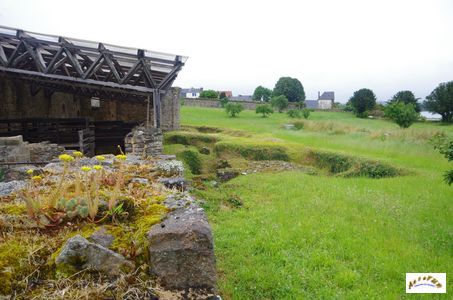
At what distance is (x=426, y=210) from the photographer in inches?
315

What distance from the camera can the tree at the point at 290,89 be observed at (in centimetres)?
7106

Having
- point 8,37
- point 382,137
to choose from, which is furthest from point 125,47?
point 382,137

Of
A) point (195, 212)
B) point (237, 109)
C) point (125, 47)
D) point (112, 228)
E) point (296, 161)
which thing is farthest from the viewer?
point (237, 109)

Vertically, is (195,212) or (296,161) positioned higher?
(195,212)

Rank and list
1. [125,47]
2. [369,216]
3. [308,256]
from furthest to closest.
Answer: [125,47]
[369,216]
[308,256]

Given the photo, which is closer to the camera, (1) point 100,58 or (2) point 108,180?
(2) point 108,180

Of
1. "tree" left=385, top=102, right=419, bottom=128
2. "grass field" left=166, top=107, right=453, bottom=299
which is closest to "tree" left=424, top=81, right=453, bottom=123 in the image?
"tree" left=385, top=102, right=419, bottom=128

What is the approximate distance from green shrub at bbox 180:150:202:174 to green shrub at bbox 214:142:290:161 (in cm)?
154

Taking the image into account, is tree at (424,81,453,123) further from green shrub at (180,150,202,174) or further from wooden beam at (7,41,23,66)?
→ wooden beam at (7,41,23,66)

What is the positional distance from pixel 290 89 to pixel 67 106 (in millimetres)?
55551

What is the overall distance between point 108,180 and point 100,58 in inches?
388

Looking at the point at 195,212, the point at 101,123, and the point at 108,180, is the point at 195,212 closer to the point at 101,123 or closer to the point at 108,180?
the point at 108,180

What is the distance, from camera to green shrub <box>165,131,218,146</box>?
19.1 m

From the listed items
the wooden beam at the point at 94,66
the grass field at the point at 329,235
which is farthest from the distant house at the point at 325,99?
the wooden beam at the point at 94,66
